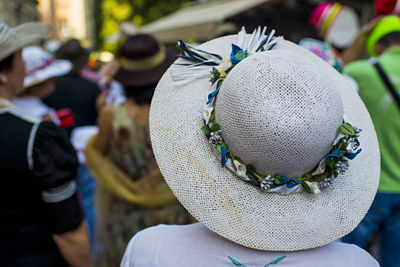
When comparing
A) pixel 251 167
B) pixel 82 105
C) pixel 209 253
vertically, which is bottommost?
pixel 82 105

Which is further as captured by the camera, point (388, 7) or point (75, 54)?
point (75, 54)

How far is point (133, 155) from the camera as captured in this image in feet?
7.38

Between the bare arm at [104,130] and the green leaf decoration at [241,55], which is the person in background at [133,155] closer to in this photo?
the bare arm at [104,130]

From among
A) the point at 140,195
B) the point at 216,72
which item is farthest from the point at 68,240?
the point at 216,72

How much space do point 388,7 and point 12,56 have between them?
2.46m

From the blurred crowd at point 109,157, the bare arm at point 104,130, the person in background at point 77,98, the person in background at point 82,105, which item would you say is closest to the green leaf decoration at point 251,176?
the blurred crowd at point 109,157

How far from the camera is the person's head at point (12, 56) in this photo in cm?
163

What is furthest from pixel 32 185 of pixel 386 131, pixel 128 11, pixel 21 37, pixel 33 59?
pixel 128 11

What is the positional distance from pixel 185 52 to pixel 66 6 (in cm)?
2434

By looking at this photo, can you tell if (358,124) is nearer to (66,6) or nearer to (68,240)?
(68,240)

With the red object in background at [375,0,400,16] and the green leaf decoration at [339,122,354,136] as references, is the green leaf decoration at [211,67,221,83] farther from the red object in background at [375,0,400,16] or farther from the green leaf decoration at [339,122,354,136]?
the red object in background at [375,0,400,16]

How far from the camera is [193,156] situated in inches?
40.5

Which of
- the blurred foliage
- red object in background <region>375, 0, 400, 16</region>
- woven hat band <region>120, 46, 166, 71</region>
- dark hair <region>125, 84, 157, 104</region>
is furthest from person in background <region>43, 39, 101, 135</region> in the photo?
the blurred foliage

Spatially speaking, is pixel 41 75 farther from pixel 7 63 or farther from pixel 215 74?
pixel 215 74
